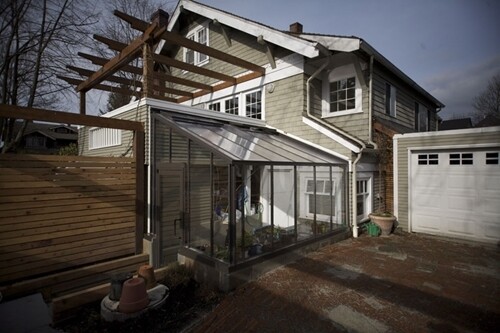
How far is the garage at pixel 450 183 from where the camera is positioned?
6.84 metres

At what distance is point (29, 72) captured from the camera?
10719mm

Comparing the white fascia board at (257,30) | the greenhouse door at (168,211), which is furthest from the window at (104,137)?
the white fascia board at (257,30)

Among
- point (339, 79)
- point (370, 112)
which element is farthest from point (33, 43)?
point (370, 112)

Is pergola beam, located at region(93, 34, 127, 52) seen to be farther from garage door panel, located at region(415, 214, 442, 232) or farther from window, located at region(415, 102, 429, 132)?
window, located at region(415, 102, 429, 132)

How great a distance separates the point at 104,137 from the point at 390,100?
34.6 ft

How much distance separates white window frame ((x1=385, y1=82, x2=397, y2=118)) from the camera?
31.1 ft

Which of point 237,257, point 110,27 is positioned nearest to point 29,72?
point 110,27

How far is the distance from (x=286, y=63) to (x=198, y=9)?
4.90 metres

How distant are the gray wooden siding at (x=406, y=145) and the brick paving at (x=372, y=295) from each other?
1936 millimetres

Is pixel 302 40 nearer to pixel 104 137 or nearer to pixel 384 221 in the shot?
pixel 384 221

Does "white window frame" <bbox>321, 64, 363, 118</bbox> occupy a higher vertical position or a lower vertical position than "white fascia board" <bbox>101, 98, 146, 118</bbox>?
higher

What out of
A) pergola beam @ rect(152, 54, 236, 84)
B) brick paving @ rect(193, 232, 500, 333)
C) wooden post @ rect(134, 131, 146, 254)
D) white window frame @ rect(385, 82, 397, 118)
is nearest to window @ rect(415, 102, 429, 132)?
white window frame @ rect(385, 82, 397, 118)

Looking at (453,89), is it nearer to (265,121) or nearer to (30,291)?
(265,121)

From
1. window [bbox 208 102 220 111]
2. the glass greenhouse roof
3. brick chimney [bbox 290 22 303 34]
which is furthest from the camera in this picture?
window [bbox 208 102 220 111]
